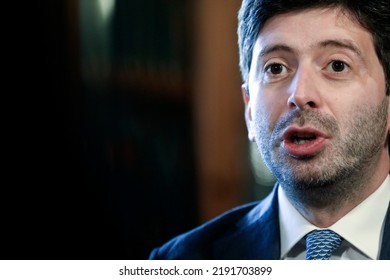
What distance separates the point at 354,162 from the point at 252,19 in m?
0.29

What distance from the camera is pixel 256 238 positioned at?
1.15 m

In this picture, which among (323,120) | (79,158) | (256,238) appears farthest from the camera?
(79,158)

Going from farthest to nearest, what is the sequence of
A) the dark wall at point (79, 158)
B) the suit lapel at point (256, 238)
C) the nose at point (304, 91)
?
the dark wall at point (79, 158) → the suit lapel at point (256, 238) → the nose at point (304, 91)

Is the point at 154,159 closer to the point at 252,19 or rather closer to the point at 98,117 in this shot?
the point at 98,117

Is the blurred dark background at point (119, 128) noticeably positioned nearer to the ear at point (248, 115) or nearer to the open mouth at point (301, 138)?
the ear at point (248, 115)

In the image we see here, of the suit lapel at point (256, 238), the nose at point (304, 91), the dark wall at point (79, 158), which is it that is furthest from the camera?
the dark wall at point (79, 158)

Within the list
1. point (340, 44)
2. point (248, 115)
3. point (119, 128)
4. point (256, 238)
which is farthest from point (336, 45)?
point (119, 128)

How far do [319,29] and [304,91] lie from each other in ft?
0.33

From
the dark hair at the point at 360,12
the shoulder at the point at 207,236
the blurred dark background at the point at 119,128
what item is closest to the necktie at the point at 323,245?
the shoulder at the point at 207,236

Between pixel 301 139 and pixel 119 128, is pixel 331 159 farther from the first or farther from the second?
pixel 119 128

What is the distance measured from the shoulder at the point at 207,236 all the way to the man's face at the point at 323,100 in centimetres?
16

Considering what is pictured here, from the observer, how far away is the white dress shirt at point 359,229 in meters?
1.07

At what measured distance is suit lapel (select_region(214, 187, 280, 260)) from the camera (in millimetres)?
1131

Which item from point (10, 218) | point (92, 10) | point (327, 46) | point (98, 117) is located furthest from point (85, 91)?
point (327, 46)
